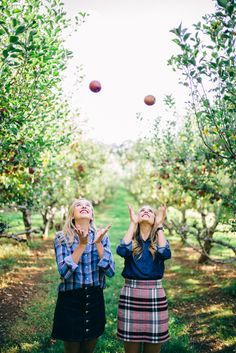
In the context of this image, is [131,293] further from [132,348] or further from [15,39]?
[15,39]

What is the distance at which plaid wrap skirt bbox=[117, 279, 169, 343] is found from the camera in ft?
11.6

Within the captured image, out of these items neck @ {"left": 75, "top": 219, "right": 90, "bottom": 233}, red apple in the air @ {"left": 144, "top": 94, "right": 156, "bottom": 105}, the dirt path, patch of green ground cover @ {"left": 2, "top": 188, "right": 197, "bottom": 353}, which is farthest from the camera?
the dirt path

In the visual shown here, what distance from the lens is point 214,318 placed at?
621 centimetres

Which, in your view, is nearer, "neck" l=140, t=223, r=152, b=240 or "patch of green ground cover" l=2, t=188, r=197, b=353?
"neck" l=140, t=223, r=152, b=240

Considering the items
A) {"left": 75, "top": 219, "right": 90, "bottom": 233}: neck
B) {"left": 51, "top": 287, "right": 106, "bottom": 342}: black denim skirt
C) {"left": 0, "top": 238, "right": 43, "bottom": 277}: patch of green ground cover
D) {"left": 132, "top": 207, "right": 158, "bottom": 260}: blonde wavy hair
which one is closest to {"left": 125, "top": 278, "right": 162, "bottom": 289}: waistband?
{"left": 132, "top": 207, "right": 158, "bottom": 260}: blonde wavy hair

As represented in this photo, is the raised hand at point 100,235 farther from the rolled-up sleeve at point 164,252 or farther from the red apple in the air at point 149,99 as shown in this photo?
the red apple in the air at point 149,99

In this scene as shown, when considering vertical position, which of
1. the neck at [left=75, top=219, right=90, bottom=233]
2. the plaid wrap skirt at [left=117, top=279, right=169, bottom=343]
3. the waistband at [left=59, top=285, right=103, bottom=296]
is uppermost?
the neck at [left=75, top=219, right=90, bottom=233]

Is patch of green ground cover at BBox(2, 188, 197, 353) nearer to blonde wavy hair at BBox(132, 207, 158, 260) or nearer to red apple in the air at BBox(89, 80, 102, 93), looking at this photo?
blonde wavy hair at BBox(132, 207, 158, 260)

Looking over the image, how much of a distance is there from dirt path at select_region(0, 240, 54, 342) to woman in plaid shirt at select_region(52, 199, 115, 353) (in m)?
2.33

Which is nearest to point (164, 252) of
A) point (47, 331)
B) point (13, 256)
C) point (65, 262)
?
point (65, 262)

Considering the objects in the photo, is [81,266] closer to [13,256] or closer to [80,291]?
[80,291]

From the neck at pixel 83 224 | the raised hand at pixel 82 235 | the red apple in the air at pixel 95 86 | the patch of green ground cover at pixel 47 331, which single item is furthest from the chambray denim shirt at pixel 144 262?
the red apple in the air at pixel 95 86

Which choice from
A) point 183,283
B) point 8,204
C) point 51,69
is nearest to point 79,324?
point 51,69

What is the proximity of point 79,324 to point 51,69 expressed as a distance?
3.48 meters
